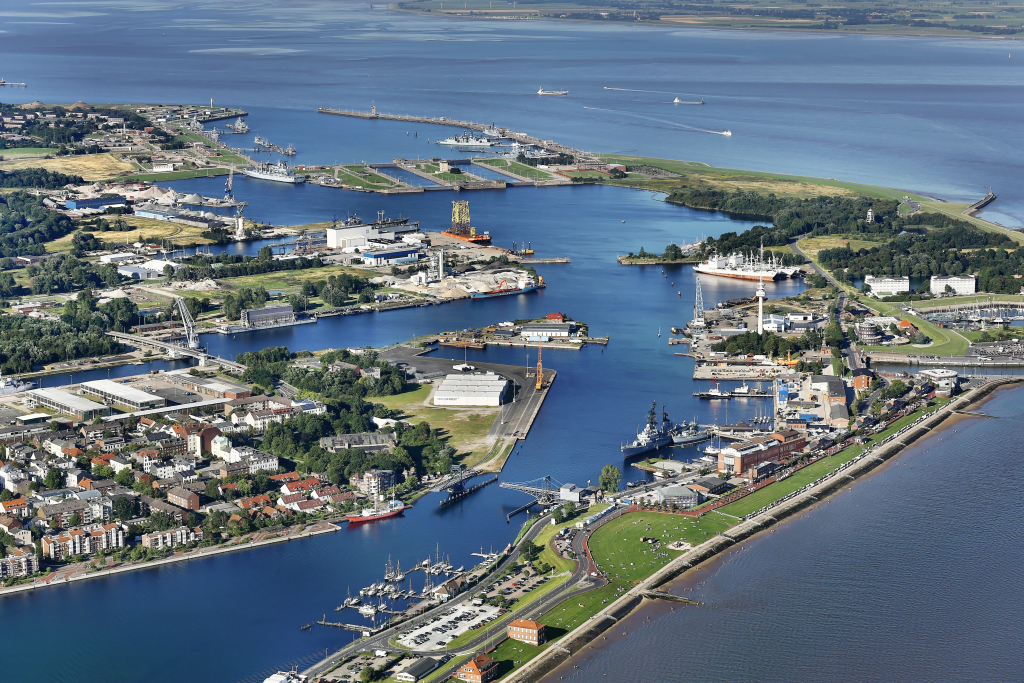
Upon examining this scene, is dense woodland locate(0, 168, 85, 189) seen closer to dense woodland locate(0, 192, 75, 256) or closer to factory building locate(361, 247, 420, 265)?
dense woodland locate(0, 192, 75, 256)

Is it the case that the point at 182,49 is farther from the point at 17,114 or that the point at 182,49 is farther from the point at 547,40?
the point at 17,114

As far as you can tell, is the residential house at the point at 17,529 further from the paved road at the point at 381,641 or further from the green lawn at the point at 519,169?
the green lawn at the point at 519,169

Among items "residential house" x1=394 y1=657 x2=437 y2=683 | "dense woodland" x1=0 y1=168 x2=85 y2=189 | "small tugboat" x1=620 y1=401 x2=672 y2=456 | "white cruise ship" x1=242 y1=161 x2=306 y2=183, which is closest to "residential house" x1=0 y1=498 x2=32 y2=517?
"residential house" x1=394 y1=657 x2=437 y2=683

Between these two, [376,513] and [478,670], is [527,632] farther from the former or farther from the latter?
[376,513]

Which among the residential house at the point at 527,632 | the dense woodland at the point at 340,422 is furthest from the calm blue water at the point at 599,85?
the residential house at the point at 527,632

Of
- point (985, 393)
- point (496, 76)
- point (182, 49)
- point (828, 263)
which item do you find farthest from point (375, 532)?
point (182, 49)
